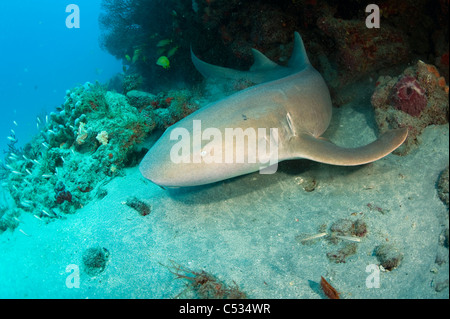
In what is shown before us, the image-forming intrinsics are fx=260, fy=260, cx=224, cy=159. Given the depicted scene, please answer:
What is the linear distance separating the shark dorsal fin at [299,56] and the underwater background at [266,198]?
0.73m

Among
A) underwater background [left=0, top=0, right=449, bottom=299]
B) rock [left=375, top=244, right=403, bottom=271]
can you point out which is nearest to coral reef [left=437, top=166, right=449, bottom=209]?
underwater background [left=0, top=0, right=449, bottom=299]

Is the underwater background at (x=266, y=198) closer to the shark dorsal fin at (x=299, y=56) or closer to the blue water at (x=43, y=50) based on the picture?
the shark dorsal fin at (x=299, y=56)

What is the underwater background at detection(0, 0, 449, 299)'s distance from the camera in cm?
327

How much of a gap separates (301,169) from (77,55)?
11314cm

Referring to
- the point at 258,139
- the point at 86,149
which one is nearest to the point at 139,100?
the point at 86,149

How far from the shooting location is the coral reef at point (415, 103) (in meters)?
4.40

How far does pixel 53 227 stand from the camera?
4770mm

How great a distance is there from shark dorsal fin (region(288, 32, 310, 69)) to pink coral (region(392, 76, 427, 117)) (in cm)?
180

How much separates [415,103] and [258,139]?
10.2 feet

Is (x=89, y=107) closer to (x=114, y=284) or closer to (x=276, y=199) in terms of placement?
(x=114, y=284)

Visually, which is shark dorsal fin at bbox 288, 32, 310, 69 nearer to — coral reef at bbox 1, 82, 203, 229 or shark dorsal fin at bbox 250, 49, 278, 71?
shark dorsal fin at bbox 250, 49, 278, 71

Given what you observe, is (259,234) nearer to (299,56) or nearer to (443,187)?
(443,187)

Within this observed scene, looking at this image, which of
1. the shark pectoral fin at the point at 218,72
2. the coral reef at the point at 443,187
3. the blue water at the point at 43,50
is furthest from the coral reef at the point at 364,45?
the blue water at the point at 43,50
